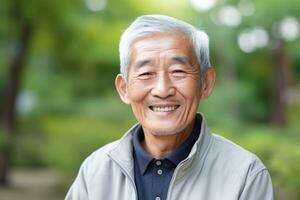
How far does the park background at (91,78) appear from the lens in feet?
25.2

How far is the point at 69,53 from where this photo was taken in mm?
8648

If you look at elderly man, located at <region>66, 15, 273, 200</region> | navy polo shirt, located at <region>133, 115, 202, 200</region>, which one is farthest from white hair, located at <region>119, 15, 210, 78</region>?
navy polo shirt, located at <region>133, 115, 202, 200</region>

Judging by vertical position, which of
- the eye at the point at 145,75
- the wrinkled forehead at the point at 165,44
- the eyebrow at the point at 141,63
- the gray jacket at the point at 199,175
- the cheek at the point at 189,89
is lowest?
the gray jacket at the point at 199,175

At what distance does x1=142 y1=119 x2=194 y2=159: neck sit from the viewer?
5.25 ft

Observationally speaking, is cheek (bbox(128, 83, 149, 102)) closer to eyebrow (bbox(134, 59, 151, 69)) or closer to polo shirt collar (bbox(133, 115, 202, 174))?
eyebrow (bbox(134, 59, 151, 69))

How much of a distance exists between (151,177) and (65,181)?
6.62 m

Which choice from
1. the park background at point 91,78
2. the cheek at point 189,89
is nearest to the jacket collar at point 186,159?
the cheek at point 189,89

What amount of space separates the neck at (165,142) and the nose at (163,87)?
0.15m

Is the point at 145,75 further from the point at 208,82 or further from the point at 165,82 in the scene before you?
the point at 208,82

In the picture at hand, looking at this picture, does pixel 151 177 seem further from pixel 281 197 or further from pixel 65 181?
pixel 65 181

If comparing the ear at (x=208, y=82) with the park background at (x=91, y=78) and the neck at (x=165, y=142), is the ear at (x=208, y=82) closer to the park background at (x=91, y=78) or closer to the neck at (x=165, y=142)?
the neck at (x=165, y=142)

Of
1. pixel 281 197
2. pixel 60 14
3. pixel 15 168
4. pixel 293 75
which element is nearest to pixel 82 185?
pixel 281 197

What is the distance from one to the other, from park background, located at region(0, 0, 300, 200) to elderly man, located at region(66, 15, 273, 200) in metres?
4.67

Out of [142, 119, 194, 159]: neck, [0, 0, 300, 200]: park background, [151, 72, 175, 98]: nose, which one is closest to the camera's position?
[151, 72, 175, 98]: nose
